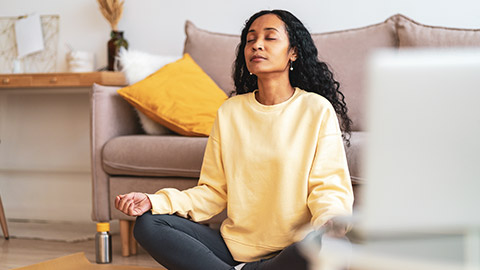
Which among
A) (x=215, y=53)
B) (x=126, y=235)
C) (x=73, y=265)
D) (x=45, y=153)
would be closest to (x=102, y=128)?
(x=126, y=235)

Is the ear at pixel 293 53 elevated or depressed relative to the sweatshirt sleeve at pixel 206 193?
elevated

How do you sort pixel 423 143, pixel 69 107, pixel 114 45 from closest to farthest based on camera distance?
1. pixel 423 143
2. pixel 114 45
3. pixel 69 107

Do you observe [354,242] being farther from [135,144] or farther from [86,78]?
[86,78]

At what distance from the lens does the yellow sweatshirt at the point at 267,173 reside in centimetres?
146

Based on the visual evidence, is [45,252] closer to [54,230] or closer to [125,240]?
[125,240]

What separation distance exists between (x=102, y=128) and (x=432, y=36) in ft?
4.58

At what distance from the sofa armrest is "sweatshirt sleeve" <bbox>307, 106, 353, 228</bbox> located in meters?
1.14

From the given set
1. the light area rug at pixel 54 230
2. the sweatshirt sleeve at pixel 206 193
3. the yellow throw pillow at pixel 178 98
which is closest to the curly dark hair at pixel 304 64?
the sweatshirt sleeve at pixel 206 193

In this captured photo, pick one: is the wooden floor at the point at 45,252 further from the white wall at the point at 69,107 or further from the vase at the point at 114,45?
the vase at the point at 114,45

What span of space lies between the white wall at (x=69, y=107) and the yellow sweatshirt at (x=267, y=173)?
150 centimetres

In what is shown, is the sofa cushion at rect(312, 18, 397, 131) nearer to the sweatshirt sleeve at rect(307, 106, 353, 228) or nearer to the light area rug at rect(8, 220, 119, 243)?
the sweatshirt sleeve at rect(307, 106, 353, 228)

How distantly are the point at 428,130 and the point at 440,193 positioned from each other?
7 cm

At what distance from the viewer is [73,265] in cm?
222

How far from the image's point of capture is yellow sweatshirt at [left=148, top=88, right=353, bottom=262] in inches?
57.3
